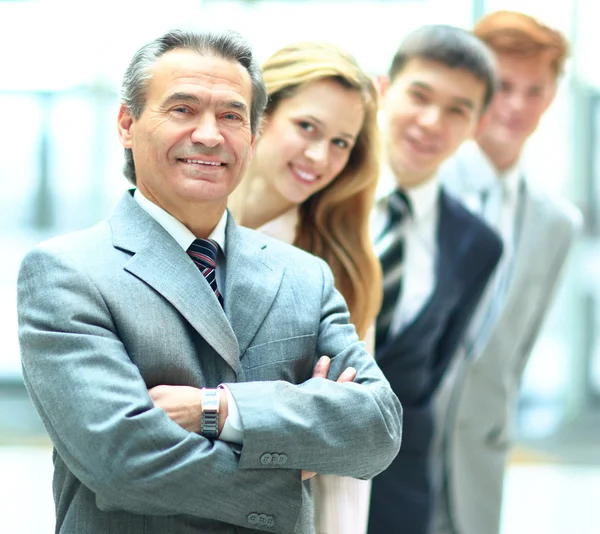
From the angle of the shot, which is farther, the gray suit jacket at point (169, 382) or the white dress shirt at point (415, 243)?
the white dress shirt at point (415, 243)

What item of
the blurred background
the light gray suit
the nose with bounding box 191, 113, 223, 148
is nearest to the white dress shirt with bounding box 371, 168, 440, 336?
the light gray suit

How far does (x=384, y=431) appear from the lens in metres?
2.10

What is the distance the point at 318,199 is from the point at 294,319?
832 mm

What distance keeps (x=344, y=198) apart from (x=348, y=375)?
3.05 feet

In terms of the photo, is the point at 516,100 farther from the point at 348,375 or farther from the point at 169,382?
the point at 169,382

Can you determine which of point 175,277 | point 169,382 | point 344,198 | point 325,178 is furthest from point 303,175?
point 169,382

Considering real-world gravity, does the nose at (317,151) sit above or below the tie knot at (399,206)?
above

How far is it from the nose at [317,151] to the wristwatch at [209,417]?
101cm

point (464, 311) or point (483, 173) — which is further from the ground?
point (483, 173)

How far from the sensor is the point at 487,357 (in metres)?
4.13

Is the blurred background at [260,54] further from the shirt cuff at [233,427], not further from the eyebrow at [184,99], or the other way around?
the shirt cuff at [233,427]

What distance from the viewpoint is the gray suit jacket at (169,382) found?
188 centimetres

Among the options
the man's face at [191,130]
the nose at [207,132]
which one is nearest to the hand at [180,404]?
the man's face at [191,130]

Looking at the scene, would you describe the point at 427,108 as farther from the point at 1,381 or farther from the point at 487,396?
the point at 1,381
